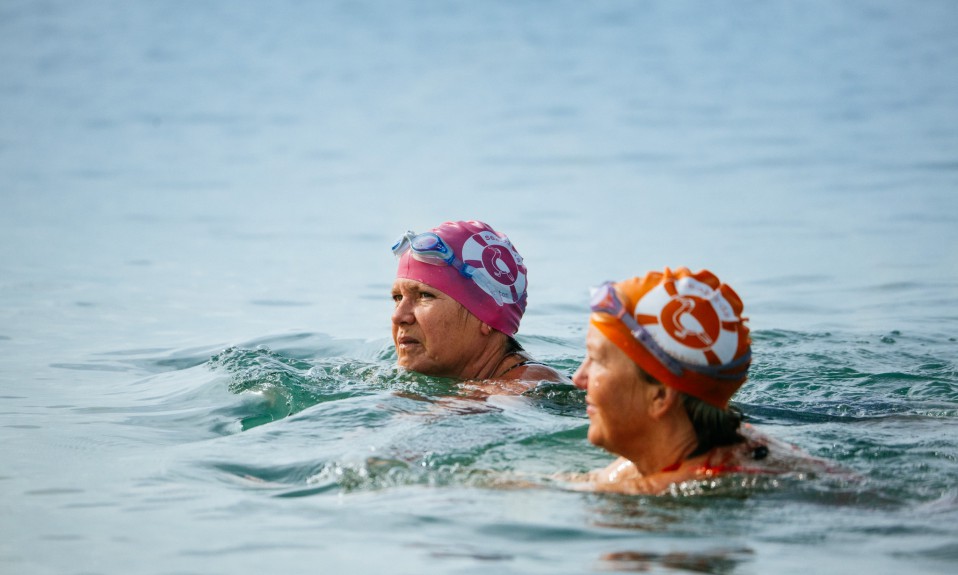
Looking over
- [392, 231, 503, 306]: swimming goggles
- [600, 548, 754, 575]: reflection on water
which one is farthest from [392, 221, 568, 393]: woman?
[600, 548, 754, 575]: reflection on water

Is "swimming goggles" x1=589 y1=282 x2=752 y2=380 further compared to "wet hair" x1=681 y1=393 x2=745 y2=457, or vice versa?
"wet hair" x1=681 y1=393 x2=745 y2=457

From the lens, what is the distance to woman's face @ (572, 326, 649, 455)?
235 inches

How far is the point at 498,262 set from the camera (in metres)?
9.58

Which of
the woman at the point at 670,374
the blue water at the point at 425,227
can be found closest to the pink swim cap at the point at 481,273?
the blue water at the point at 425,227

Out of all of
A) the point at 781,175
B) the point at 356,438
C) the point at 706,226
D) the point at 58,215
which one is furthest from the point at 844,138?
the point at 356,438

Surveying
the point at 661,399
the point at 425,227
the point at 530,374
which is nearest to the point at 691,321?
the point at 661,399

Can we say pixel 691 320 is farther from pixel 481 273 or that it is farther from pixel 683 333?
pixel 481 273

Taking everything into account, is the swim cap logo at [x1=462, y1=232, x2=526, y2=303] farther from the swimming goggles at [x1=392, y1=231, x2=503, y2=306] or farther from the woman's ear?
the woman's ear

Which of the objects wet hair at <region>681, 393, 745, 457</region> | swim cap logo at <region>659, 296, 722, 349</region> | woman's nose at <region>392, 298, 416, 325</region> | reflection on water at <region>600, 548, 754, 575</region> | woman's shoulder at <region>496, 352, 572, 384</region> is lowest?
reflection on water at <region>600, 548, 754, 575</region>

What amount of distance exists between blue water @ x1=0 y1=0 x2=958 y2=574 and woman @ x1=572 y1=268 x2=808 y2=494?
174 millimetres

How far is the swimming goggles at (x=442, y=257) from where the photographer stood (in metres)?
9.30

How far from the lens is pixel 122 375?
10.9 m

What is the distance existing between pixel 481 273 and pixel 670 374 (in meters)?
3.67

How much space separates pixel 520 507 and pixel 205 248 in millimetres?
11124
